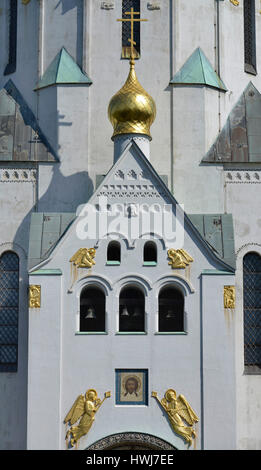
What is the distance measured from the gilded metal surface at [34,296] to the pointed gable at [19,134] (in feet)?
12.2

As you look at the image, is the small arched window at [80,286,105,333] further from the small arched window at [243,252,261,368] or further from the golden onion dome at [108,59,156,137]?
the golden onion dome at [108,59,156,137]

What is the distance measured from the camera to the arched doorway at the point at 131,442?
685 inches

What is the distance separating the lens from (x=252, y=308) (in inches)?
777

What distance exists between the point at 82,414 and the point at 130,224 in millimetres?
3890

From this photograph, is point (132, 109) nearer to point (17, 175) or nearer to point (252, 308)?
point (17, 175)

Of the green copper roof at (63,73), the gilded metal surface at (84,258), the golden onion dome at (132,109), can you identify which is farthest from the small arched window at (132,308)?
the green copper roof at (63,73)

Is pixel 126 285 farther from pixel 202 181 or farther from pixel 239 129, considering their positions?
pixel 239 129

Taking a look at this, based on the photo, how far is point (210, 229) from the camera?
62.0 ft

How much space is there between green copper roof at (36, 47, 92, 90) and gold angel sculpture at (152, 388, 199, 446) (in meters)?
7.62

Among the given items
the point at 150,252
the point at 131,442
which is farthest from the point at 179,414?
the point at 150,252

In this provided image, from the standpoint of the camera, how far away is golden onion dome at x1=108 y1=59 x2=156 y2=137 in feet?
62.7

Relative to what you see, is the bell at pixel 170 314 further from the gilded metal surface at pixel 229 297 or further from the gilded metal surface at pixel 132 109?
the gilded metal surface at pixel 132 109
